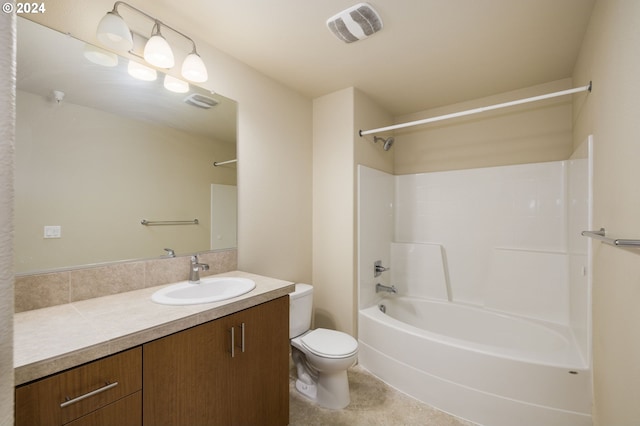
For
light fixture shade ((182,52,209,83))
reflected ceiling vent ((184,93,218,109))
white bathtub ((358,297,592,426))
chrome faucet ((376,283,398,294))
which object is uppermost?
light fixture shade ((182,52,209,83))

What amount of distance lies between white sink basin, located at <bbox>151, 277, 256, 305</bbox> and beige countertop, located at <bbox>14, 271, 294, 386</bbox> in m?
0.07

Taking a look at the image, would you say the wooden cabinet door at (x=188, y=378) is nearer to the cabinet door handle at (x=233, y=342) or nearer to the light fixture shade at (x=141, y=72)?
the cabinet door handle at (x=233, y=342)

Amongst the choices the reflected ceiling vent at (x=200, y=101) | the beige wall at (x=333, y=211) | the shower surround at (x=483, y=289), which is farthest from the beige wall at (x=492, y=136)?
the reflected ceiling vent at (x=200, y=101)

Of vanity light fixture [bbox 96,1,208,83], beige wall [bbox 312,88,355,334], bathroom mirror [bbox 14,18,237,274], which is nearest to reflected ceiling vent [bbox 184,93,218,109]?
bathroom mirror [bbox 14,18,237,274]

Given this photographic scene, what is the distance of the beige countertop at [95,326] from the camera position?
0.80 meters

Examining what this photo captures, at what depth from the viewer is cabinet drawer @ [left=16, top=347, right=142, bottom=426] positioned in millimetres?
760

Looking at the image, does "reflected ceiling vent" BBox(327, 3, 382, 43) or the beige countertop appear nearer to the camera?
the beige countertop

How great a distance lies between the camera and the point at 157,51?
56.7 inches

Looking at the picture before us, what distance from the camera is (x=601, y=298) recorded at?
1432 mm

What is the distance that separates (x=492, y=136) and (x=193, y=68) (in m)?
2.61

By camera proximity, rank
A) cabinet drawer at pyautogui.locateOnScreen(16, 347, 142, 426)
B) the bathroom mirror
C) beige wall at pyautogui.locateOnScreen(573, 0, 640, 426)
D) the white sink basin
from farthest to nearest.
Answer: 1. the white sink basin
2. the bathroom mirror
3. beige wall at pyautogui.locateOnScreen(573, 0, 640, 426)
4. cabinet drawer at pyautogui.locateOnScreen(16, 347, 142, 426)

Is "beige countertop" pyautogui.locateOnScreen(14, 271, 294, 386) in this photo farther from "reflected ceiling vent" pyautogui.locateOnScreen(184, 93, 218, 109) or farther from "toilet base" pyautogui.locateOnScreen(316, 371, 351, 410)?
"reflected ceiling vent" pyautogui.locateOnScreen(184, 93, 218, 109)

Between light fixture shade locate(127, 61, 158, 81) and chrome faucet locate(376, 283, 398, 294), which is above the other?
light fixture shade locate(127, 61, 158, 81)

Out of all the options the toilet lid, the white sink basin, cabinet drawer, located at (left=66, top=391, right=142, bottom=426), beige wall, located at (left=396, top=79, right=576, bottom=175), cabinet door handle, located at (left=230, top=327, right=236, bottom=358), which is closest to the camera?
cabinet drawer, located at (left=66, top=391, right=142, bottom=426)
